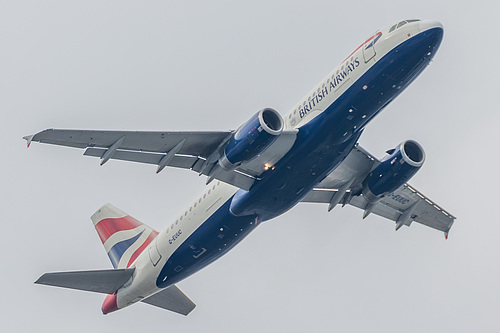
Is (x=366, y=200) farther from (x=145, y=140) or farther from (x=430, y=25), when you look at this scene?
(x=145, y=140)

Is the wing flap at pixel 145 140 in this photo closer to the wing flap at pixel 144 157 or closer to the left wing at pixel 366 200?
the wing flap at pixel 144 157

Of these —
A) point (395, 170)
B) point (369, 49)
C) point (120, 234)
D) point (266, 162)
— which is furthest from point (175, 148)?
point (120, 234)

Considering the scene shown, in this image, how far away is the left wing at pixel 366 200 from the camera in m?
40.0

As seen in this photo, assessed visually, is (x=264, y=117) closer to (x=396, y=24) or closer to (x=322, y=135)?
(x=322, y=135)

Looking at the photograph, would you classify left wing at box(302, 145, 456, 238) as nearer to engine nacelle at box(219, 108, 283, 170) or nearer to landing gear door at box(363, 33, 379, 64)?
landing gear door at box(363, 33, 379, 64)

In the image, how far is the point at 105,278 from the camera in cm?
4078

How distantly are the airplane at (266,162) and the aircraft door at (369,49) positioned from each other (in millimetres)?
41

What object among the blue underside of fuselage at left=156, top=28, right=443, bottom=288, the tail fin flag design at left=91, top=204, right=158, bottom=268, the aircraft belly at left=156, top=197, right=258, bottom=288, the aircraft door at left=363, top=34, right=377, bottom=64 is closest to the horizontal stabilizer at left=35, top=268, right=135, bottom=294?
the tail fin flag design at left=91, top=204, right=158, bottom=268

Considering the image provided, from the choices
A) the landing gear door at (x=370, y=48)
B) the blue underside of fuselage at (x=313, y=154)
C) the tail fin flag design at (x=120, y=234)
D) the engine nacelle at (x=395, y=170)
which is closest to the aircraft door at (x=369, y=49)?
the landing gear door at (x=370, y=48)

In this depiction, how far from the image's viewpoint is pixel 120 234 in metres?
44.8

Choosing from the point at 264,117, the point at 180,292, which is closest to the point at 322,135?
the point at 264,117

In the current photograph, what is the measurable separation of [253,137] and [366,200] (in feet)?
31.9

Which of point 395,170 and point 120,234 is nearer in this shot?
point 395,170

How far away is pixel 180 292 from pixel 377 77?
636 inches
